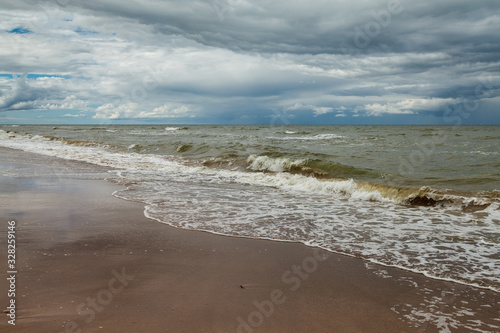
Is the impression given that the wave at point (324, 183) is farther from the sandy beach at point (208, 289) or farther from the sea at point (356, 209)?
the sandy beach at point (208, 289)

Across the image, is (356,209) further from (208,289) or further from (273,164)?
(273,164)

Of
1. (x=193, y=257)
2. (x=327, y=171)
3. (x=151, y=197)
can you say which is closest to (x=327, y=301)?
(x=193, y=257)

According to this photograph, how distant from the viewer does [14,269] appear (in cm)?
416

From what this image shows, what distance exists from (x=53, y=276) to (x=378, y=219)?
5858mm

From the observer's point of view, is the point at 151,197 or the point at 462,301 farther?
the point at 151,197

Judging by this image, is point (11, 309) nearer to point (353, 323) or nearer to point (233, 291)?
point (233, 291)

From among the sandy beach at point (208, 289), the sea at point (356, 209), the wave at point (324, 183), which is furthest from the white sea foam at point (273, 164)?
the sandy beach at point (208, 289)

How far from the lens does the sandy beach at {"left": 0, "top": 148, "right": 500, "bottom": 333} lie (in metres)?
3.21

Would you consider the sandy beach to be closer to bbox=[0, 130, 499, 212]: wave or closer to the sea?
the sea

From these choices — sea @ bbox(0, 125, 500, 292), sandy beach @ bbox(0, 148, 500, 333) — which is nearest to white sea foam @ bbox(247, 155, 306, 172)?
sea @ bbox(0, 125, 500, 292)

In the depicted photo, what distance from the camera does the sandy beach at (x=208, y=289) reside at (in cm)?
321

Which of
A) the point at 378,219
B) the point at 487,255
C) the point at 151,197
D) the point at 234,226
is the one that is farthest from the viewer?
the point at 151,197

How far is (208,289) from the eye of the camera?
12.7 ft

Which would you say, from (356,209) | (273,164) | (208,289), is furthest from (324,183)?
(208,289)
